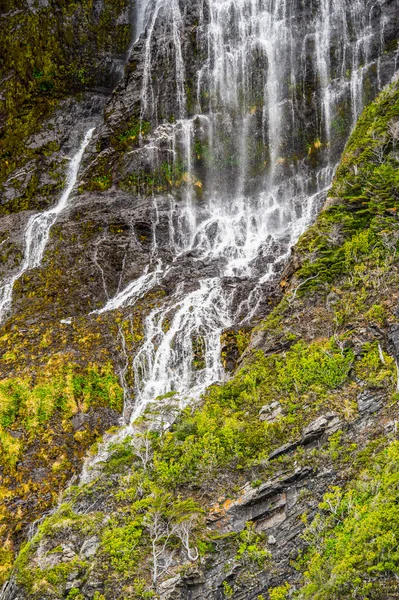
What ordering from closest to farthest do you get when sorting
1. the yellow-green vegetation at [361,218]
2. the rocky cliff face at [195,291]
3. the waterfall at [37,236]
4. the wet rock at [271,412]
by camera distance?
the rocky cliff face at [195,291] < the wet rock at [271,412] < the yellow-green vegetation at [361,218] < the waterfall at [37,236]

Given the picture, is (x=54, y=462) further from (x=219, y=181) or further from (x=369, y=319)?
(x=219, y=181)

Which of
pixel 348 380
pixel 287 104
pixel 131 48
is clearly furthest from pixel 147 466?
pixel 131 48

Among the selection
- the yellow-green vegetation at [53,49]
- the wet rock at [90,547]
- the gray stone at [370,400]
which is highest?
the yellow-green vegetation at [53,49]

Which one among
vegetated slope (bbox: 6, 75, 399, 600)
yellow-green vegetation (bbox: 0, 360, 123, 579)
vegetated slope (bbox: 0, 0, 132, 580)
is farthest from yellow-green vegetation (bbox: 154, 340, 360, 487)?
vegetated slope (bbox: 0, 0, 132, 580)

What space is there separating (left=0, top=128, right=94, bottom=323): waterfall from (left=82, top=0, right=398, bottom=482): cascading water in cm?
421

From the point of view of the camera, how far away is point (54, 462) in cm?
1892

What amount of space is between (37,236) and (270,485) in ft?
72.4

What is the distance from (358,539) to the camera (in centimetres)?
877

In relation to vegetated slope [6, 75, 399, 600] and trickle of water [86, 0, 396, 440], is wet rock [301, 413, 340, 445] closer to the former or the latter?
vegetated slope [6, 75, 399, 600]

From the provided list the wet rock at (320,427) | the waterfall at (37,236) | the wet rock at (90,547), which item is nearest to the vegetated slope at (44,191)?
the waterfall at (37,236)

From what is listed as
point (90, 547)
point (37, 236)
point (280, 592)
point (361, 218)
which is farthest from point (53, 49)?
point (280, 592)

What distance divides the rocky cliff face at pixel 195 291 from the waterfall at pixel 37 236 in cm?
42

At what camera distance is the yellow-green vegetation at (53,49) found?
38.0 meters

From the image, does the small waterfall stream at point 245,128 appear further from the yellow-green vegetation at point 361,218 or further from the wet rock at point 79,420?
the yellow-green vegetation at point 361,218
